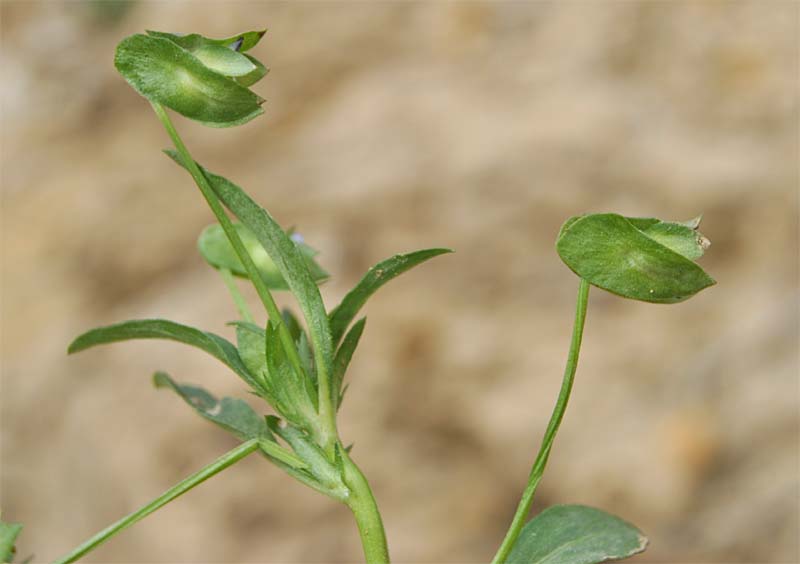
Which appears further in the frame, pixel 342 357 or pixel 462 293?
pixel 462 293

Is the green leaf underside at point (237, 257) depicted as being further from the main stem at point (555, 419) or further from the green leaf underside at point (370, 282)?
the main stem at point (555, 419)

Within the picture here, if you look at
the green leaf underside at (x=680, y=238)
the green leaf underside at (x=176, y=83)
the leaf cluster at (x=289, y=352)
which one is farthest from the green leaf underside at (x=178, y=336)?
the green leaf underside at (x=680, y=238)

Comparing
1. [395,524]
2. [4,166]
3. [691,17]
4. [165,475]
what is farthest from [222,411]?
[4,166]

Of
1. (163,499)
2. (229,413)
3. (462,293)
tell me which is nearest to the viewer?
(163,499)

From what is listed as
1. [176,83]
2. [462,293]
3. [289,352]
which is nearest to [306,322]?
[289,352]

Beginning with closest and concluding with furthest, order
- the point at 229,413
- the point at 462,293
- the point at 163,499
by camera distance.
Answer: the point at 163,499
the point at 229,413
the point at 462,293

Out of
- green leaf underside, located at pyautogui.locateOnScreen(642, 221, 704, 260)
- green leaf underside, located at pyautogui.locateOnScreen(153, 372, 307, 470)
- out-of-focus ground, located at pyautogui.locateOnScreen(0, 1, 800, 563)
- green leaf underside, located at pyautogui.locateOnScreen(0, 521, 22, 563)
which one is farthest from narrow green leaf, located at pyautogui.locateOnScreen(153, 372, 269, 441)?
out-of-focus ground, located at pyautogui.locateOnScreen(0, 1, 800, 563)

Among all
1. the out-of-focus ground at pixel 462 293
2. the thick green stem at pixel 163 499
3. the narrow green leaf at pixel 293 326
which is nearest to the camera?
the thick green stem at pixel 163 499

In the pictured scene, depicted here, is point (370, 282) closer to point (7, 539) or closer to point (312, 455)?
point (312, 455)
